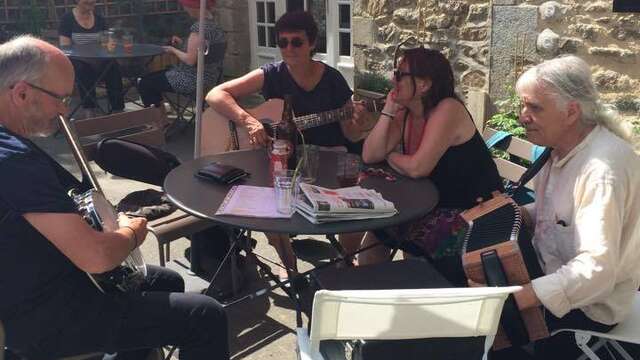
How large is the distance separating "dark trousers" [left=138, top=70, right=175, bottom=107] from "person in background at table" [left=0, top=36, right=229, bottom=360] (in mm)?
4392

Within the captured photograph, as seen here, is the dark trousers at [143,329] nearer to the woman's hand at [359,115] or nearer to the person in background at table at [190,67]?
the woman's hand at [359,115]

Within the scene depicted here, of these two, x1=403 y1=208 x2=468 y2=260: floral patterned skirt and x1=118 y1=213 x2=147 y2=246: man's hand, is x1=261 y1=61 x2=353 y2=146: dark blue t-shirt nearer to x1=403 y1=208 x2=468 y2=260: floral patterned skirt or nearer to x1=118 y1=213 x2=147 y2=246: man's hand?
x1=403 y1=208 x2=468 y2=260: floral patterned skirt

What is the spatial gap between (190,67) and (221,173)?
148 inches

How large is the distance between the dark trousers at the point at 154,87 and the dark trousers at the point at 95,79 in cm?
40

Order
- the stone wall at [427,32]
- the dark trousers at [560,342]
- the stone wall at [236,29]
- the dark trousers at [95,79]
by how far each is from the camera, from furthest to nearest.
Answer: the stone wall at [236,29] < the dark trousers at [95,79] < the stone wall at [427,32] < the dark trousers at [560,342]

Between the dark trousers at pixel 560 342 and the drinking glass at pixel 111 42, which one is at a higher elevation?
the drinking glass at pixel 111 42

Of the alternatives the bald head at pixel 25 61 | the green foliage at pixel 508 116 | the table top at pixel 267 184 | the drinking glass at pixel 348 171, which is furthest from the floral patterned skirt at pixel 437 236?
the green foliage at pixel 508 116

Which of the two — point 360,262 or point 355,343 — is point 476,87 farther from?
point 355,343

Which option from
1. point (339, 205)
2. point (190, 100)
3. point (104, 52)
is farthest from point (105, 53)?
point (339, 205)

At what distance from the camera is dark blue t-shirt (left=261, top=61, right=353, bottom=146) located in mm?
3348

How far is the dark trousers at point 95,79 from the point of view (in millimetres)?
6551

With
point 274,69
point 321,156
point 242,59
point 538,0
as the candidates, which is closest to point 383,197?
point 321,156

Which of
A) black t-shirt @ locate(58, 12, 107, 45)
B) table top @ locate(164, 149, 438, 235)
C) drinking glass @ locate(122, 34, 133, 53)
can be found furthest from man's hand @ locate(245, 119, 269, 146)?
black t-shirt @ locate(58, 12, 107, 45)

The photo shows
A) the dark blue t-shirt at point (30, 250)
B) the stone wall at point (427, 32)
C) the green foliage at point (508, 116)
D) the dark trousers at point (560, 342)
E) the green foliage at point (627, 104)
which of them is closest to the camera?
the dark blue t-shirt at point (30, 250)
